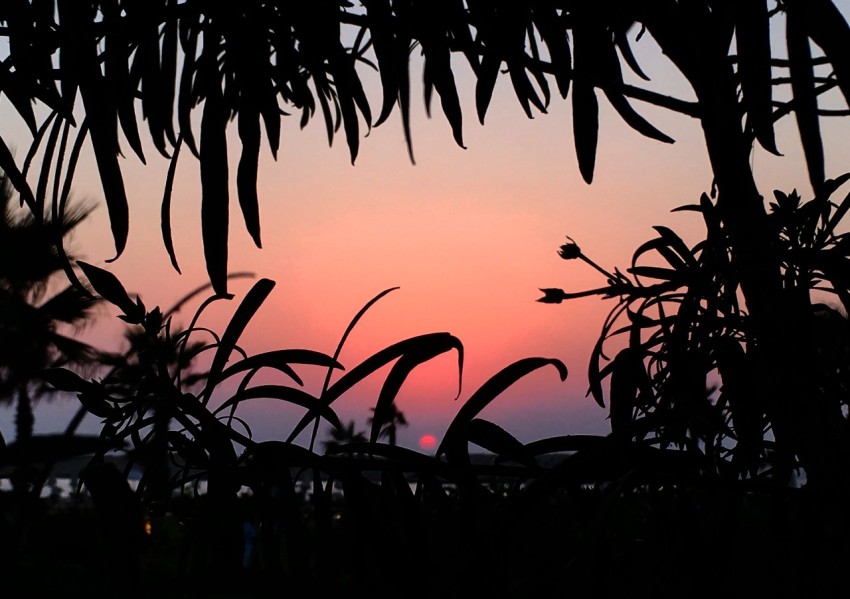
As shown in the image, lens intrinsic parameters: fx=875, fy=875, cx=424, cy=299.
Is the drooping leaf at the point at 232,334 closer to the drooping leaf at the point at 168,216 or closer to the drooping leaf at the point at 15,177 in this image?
the drooping leaf at the point at 168,216

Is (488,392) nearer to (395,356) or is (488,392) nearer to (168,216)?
(395,356)

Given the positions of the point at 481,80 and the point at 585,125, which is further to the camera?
the point at 481,80

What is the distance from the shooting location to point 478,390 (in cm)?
74

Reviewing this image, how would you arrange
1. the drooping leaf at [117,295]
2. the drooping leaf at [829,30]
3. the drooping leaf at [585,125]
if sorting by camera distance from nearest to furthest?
the drooping leaf at [829,30] → the drooping leaf at [117,295] → the drooping leaf at [585,125]

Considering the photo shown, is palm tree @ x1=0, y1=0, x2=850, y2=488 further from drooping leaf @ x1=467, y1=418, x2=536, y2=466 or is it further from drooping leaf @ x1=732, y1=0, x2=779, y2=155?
drooping leaf @ x1=467, y1=418, x2=536, y2=466

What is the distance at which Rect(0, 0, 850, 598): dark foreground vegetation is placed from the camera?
70 cm

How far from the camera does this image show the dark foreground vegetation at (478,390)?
696 mm

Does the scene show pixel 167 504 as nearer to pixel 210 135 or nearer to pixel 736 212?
pixel 210 135

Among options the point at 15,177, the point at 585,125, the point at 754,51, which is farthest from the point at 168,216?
the point at 754,51

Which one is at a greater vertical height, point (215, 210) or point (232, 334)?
point (215, 210)

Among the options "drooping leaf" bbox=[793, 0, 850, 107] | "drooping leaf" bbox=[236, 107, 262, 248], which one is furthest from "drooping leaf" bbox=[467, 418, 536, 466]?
"drooping leaf" bbox=[793, 0, 850, 107]

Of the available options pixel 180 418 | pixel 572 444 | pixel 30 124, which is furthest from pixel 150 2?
pixel 572 444

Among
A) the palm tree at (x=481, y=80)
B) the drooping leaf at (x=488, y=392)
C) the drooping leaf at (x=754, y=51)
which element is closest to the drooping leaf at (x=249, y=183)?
the palm tree at (x=481, y=80)

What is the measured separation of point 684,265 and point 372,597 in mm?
704
